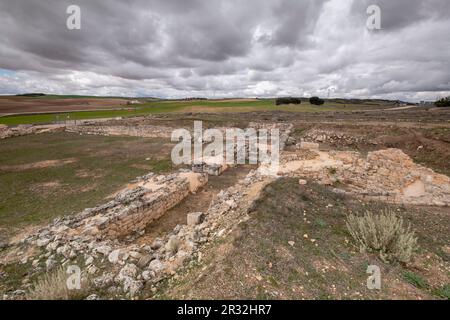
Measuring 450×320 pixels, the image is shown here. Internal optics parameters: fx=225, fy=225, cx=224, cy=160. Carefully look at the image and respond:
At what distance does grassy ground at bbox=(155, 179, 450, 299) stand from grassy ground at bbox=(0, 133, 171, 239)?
6.99m

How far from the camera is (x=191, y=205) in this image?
30.9ft

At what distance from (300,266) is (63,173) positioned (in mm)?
13985

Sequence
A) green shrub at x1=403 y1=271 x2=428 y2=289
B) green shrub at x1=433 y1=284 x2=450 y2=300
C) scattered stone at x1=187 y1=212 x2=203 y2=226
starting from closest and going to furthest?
green shrub at x1=433 y1=284 x2=450 y2=300 < green shrub at x1=403 y1=271 x2=428 y2=289 < scattered stone at x1=187 y1=212 x2=203 y2=226

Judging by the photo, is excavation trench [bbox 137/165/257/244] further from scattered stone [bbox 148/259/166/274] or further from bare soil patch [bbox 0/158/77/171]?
bare soil patch [bbox 0/158/77/171]

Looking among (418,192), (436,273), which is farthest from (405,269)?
(418,192)

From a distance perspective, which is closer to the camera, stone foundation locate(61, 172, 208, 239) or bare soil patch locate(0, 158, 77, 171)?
stone foundation locate(61, 172, 208, 239)

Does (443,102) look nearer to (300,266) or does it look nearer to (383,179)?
(383,179)

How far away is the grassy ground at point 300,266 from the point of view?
11.7ft

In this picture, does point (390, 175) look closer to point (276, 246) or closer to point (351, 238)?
point (351, 238)

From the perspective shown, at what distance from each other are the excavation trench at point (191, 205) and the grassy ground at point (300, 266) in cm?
337

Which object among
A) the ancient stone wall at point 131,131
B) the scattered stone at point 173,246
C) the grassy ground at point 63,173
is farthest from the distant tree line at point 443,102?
the scattered stone at point 173,246

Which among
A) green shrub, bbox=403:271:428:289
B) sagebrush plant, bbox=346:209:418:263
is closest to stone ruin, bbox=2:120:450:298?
sagebrush plant, bbox=346:209:418:263

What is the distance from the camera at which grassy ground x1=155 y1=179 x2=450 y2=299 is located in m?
3.56
